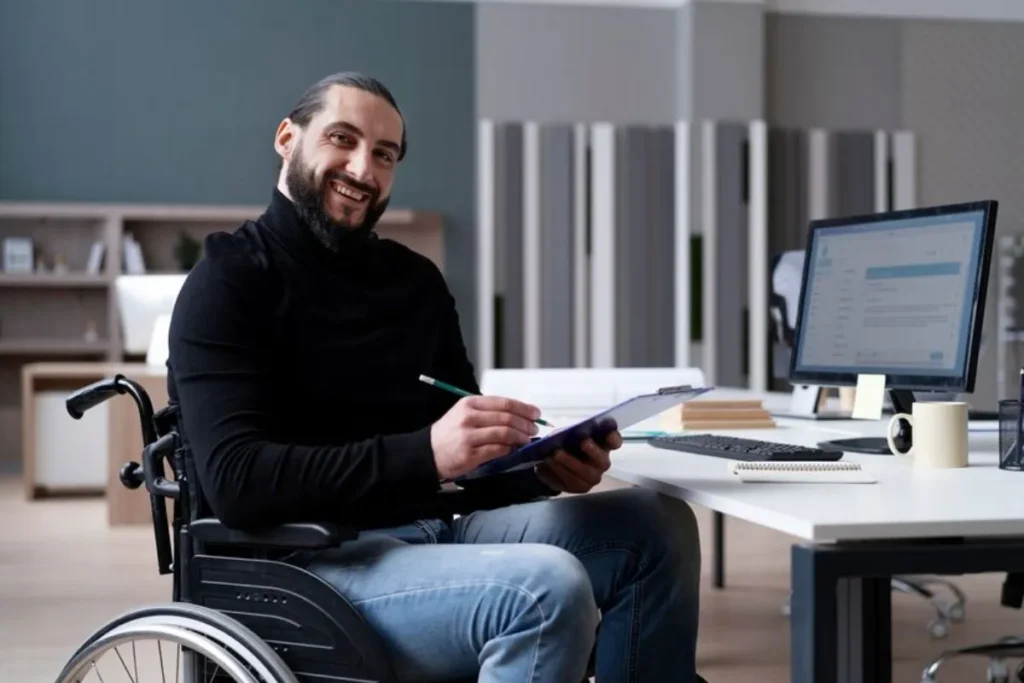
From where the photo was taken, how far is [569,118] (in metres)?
7.39

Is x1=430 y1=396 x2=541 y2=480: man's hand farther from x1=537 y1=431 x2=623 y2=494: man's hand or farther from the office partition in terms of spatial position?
the office partition

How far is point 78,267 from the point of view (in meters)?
7.00

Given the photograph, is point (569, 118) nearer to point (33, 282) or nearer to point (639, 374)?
point (33, 282)

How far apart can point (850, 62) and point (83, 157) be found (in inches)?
182

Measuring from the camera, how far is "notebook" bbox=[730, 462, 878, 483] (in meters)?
1.55

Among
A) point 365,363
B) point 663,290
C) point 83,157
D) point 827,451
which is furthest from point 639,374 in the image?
point 83,157

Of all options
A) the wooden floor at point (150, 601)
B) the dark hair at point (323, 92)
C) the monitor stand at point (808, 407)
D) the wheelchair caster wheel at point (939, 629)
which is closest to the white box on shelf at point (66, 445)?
the wooden floor at point (150, 601)

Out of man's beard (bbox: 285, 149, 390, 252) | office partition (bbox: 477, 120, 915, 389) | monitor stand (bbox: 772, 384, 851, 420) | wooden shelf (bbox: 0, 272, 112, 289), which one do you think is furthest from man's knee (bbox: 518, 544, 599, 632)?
office partition (bbox: 477, 120, 915, 389)

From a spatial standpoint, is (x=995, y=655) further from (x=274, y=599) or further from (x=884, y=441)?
(x=274, y=599)

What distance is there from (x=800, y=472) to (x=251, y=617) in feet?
2.31

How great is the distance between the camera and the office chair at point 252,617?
4.53 feet

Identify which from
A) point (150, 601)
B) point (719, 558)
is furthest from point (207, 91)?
point (719, 558)

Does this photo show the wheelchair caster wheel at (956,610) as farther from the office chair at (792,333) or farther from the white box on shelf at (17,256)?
the white box on shelf at (17,256)

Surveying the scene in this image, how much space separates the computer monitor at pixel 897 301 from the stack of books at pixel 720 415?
20cm
